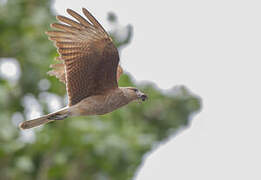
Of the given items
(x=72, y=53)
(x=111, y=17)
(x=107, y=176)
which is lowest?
(x=107, y=176)

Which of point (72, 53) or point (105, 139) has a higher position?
point (72, 53)

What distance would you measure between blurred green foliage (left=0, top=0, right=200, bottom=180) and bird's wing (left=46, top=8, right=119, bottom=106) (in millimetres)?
5044

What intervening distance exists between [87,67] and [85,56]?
0.12m

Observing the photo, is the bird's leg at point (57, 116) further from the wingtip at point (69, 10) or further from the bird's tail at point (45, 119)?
the wingtip at point (69, 10)

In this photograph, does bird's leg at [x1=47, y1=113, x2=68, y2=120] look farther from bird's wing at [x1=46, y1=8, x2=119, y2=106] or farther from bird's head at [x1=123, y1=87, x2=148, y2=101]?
bird's head at [x1=123, y1=87, x2=148, y2=101]

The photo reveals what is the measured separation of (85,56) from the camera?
4.17 metres

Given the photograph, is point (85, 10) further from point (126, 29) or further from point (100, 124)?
point (100, 124)

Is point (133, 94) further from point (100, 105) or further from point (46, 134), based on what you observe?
point (46, 134)

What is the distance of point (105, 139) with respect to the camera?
10.1m

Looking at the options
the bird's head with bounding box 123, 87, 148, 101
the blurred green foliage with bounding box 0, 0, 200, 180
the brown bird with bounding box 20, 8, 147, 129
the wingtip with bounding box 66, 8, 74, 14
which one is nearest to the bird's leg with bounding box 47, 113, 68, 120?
the brown bird with bounding box 20, 8, 147, 129

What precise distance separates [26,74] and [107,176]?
2.52 metres

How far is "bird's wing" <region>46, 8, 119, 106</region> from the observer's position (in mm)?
3943

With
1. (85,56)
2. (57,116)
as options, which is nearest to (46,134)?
(85,56)

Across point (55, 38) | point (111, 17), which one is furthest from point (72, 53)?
point (111, 17)
